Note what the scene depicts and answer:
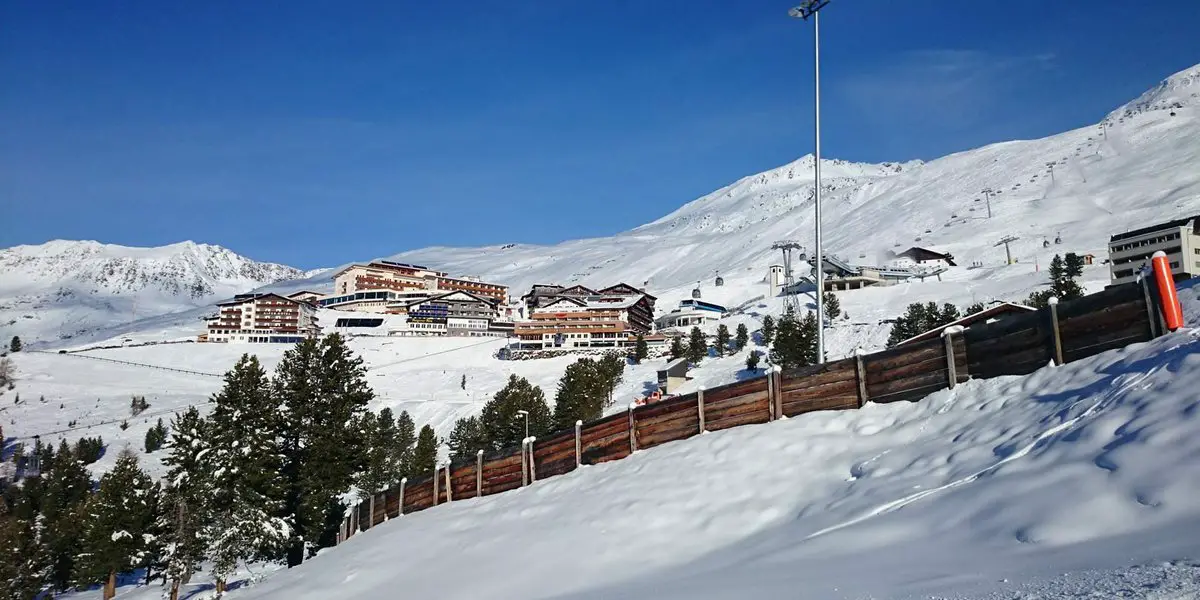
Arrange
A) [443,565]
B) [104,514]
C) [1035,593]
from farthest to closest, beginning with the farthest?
1. [104,514]
2. [443,565]
3. [1035,593]

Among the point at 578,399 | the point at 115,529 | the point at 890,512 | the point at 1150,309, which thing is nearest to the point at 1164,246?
the point at 578,399

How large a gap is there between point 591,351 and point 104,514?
8157cm

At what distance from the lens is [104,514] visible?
4269 centimetres

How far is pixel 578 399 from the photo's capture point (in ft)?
207

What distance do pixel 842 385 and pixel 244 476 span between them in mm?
27212

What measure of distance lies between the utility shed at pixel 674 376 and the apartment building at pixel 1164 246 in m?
54.2

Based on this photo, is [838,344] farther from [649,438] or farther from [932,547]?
[932,547]

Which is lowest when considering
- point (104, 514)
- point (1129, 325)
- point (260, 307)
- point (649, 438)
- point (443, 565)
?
point (104, 514)

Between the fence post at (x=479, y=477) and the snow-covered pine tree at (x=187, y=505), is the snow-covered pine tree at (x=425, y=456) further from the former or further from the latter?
the fence post at (x=479, y=477)

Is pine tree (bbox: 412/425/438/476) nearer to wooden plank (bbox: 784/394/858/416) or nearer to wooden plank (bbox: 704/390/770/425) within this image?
wooden plank (bbox: 704/390/770/425)

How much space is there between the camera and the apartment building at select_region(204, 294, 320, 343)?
164625 mm

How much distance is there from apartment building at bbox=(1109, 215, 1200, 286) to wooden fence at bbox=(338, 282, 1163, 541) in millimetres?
93058

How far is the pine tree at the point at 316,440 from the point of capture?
35.4 m

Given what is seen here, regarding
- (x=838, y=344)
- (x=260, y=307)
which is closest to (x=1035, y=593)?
(x=838, y=344)
